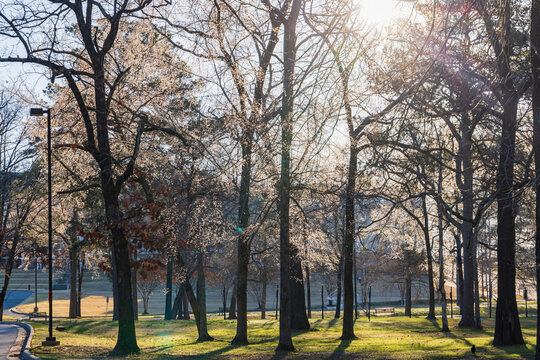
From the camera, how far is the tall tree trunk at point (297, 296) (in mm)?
26141

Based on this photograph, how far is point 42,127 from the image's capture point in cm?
1934

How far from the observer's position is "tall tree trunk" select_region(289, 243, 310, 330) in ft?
85.8

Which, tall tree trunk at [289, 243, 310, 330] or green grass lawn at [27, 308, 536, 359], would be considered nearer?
green grass lawn at [27, 308, 536, 359]

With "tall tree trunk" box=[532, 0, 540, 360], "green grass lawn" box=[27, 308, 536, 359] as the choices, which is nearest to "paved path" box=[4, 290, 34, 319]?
"green grass lawn" box=[27, 308, 536, 359]

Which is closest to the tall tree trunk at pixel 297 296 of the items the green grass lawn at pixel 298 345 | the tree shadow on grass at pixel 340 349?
the green grass lawn at pixel 298 345

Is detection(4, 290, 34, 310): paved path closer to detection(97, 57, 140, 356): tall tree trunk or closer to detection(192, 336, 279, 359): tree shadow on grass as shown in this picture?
detection(192, 336, 279, 359): tree shadow on grass

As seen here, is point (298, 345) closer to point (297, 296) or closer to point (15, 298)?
point (297, 296)

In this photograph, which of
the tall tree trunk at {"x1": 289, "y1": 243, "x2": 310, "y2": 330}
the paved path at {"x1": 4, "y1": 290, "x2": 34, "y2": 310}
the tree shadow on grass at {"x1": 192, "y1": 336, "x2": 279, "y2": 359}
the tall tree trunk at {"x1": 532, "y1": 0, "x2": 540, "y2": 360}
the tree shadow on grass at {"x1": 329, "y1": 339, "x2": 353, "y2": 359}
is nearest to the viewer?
the tall tree trunk at {"x1": 532, "y1": 0, "x2": 540, "y2": 360}

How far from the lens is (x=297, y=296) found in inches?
1084

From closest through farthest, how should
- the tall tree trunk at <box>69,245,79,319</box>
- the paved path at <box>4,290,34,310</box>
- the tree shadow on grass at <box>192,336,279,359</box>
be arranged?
the tree shadow on grass at <box>192,336,279,359</box> → the tall tree trunk at <box>69,245,79,319</box> → the paved path at <box>4,290,34,310</box>

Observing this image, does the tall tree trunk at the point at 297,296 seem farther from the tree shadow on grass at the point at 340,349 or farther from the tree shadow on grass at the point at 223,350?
the tree shadow on grass at the point at 340,349

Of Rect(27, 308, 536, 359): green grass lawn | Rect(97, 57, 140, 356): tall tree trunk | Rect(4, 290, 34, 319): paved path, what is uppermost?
Rect(97, 57, 140, 356): tall tree trunk

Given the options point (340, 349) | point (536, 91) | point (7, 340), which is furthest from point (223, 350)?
point (536, 91)

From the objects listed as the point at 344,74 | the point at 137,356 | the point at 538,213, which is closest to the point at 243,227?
the point at 137,356
